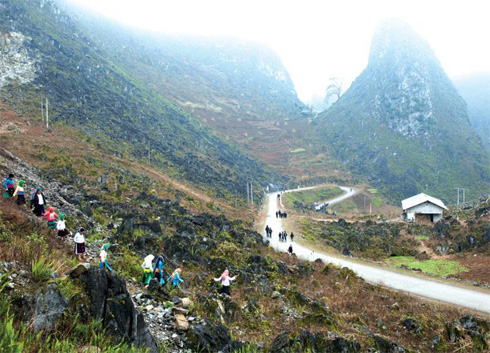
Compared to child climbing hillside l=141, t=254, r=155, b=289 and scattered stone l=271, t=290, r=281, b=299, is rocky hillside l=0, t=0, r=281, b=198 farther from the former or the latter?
child climbing hillside l=141, t=254, r=155, b=289

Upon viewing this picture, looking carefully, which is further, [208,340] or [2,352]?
[208,340]

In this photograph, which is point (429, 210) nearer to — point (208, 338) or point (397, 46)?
point (208, 338)

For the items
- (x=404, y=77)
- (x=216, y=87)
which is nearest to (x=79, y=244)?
(x=404, y=77)

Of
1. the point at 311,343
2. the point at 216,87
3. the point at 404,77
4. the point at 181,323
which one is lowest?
the point at 311,343

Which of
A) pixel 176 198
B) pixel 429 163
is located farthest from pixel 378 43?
pixel 176 198

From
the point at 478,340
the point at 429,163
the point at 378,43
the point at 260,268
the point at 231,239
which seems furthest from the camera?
the point at 378,43

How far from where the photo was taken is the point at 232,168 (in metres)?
72.1

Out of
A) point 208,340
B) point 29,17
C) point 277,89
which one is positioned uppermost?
point 277,89

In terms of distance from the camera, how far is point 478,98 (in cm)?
16075

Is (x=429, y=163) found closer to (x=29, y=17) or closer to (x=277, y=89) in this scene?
(x=277, y=89)

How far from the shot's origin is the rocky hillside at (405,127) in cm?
9188

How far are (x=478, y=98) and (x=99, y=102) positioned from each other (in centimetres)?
18155

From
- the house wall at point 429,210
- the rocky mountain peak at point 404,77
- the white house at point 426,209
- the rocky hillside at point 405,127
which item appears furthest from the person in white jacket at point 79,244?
the rocky mountain peak at point 404,77

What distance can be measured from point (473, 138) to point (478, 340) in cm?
12126
